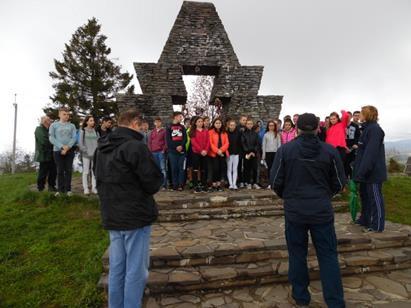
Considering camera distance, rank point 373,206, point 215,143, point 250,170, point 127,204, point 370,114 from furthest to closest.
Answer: point 250,170
point 215,143
point 373,206
point 370,114
point 127,204

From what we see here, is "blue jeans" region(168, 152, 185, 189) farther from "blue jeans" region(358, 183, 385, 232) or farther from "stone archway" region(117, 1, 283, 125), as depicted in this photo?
"blue jeans" region(358, 183, 385, 232)

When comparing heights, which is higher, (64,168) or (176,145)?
(176,145)

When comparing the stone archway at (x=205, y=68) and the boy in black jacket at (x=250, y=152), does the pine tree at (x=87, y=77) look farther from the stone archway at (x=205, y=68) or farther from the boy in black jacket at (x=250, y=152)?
the boy in black jacket at (x=250, y=152)

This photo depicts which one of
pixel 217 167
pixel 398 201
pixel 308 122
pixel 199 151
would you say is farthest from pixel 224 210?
pixel 398 201

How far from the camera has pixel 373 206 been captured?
4.70 m

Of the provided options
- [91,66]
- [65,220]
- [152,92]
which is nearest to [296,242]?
[65,220]

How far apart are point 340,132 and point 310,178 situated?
482 centimetres

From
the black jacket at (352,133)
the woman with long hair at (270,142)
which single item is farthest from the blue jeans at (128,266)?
the black jacket at (352,133)

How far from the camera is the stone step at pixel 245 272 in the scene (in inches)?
139

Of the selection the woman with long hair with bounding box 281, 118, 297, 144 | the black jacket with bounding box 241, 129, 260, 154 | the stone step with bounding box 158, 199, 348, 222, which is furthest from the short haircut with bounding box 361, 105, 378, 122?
the black jacket with bounding box 241, 129, 260, 154

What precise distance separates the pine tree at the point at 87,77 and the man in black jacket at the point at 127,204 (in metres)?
21.5

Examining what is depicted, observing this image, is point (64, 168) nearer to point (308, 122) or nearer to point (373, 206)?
point (308, 122)

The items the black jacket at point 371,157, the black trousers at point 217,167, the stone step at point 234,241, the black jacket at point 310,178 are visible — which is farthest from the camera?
the black trousers at point 217,167

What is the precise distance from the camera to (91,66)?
2398cm
